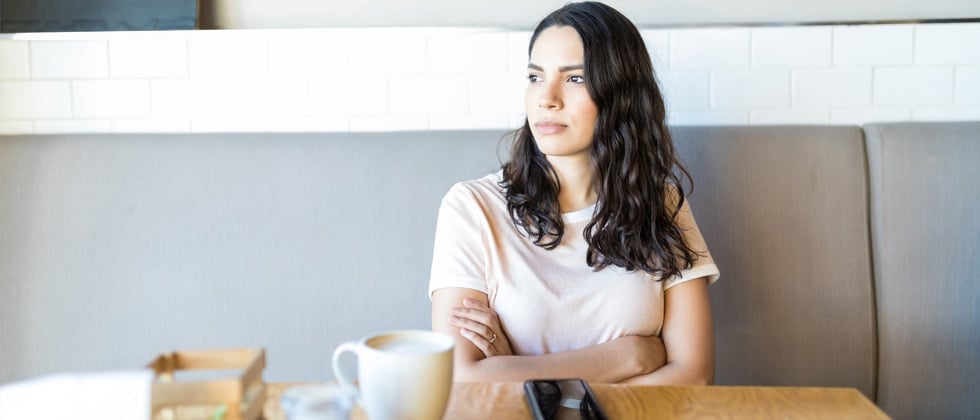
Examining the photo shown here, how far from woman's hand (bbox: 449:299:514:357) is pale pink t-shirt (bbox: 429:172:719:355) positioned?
0.13 ft

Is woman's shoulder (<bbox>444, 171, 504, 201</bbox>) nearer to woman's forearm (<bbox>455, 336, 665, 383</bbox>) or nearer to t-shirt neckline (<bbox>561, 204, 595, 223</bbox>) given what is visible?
t-shirt neckline (<bbox>561, 204, 595, 223</bbox>)

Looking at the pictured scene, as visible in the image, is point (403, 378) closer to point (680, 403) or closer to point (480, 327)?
point (680, 403)

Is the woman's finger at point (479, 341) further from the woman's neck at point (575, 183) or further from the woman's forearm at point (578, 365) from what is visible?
the woman's neck at point (575, 183)

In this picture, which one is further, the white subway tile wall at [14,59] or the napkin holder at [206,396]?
the white subway tile wall at [14,59]

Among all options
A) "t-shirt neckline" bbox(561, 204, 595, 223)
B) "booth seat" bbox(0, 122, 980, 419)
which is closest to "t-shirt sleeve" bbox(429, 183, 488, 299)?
"t-shirt neckline" bbox(561, 204, 595, 223)

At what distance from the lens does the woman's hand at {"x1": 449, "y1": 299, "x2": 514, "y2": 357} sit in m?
1.31

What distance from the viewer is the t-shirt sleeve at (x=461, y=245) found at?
1.39 meters

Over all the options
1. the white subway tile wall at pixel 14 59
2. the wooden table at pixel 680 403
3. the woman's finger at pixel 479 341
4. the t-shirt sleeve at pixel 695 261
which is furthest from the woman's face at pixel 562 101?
the white subway tile wall at pixel 14 59

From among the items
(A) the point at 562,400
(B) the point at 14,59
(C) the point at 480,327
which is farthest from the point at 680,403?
(B) the point at 14,59

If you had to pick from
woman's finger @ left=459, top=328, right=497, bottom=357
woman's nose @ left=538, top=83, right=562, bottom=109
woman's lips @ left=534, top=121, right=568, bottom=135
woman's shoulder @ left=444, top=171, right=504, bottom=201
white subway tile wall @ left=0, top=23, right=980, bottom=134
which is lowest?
woman's finger @ left=459, top=328, right=497, bottom=357

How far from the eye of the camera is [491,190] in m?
1.49

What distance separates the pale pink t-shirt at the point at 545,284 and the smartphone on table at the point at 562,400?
1.45ft

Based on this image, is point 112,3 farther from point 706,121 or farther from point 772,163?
point 772,163

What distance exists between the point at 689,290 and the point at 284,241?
83 cm
